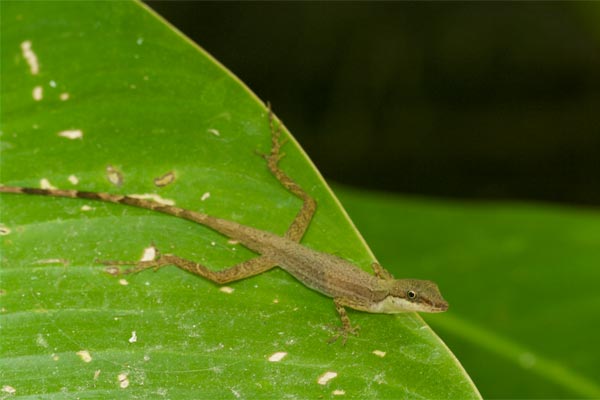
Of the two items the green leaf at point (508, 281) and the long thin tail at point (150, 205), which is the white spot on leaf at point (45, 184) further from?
the green leaf at point (508, 281)

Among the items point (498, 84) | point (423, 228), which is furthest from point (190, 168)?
point (498, 84)

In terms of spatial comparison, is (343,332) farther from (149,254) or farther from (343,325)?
(149,254)

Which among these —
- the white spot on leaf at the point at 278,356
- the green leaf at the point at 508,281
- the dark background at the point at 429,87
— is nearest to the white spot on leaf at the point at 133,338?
the white spot on leaf at the point at 278,356

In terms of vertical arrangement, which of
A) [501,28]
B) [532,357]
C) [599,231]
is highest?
[501,28]

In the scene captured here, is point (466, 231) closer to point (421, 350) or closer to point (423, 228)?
point (423, 228)

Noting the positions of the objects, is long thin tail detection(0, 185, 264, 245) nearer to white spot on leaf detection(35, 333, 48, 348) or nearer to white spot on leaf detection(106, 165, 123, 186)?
white spot on leaf detection(106, 165, 123, 186)

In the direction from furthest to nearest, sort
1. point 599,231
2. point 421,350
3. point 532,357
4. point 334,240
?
1. point 599,231
2. point 532,357
3. point 334,240
4. point 421,350

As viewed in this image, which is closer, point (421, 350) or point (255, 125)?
point (421, 350)

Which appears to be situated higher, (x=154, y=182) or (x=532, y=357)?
(x=154, y=182)
